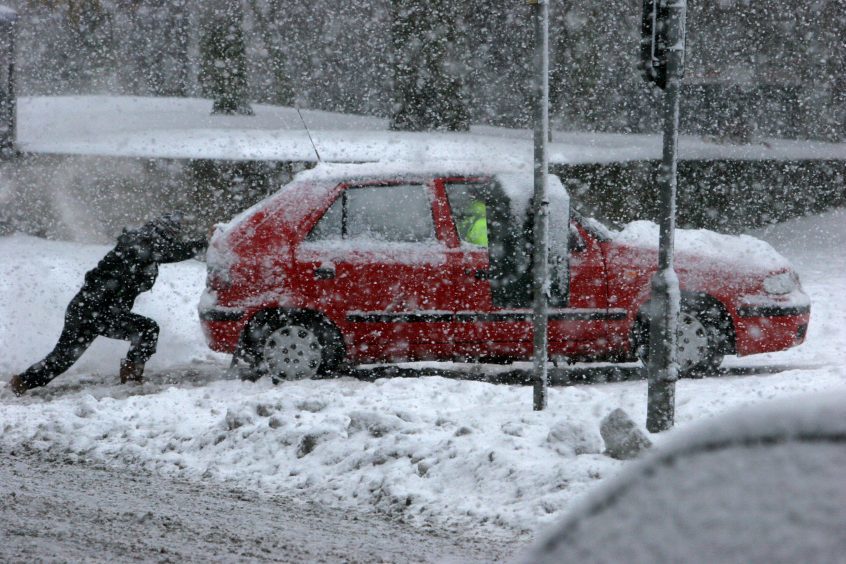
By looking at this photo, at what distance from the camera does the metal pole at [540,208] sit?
6.89 meters

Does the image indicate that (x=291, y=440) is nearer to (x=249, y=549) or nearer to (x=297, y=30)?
(x=249, y=549)

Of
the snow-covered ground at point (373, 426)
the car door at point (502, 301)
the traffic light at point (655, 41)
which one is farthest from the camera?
the car door at point (502, 301)

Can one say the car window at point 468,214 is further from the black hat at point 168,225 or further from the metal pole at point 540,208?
the black hat at point 168,225

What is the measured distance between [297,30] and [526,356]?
1757 centimetres

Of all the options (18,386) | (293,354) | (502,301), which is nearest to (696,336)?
(502,301)

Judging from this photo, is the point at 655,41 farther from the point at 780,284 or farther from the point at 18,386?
the point at 18,386

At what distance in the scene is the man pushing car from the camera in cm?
896

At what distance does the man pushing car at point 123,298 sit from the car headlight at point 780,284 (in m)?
4.22

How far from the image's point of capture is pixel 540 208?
22.9 ft

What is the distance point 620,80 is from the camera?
23.1 m

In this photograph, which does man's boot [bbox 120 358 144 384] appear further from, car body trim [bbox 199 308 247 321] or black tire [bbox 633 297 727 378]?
black tire [bbox 633 297 727 378]

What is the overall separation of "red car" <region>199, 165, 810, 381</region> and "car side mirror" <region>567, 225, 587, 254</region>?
0.01m

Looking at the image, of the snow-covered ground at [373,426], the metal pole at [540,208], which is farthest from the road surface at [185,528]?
the metal pole at [540,208]

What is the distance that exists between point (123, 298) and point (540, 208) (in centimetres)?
369
